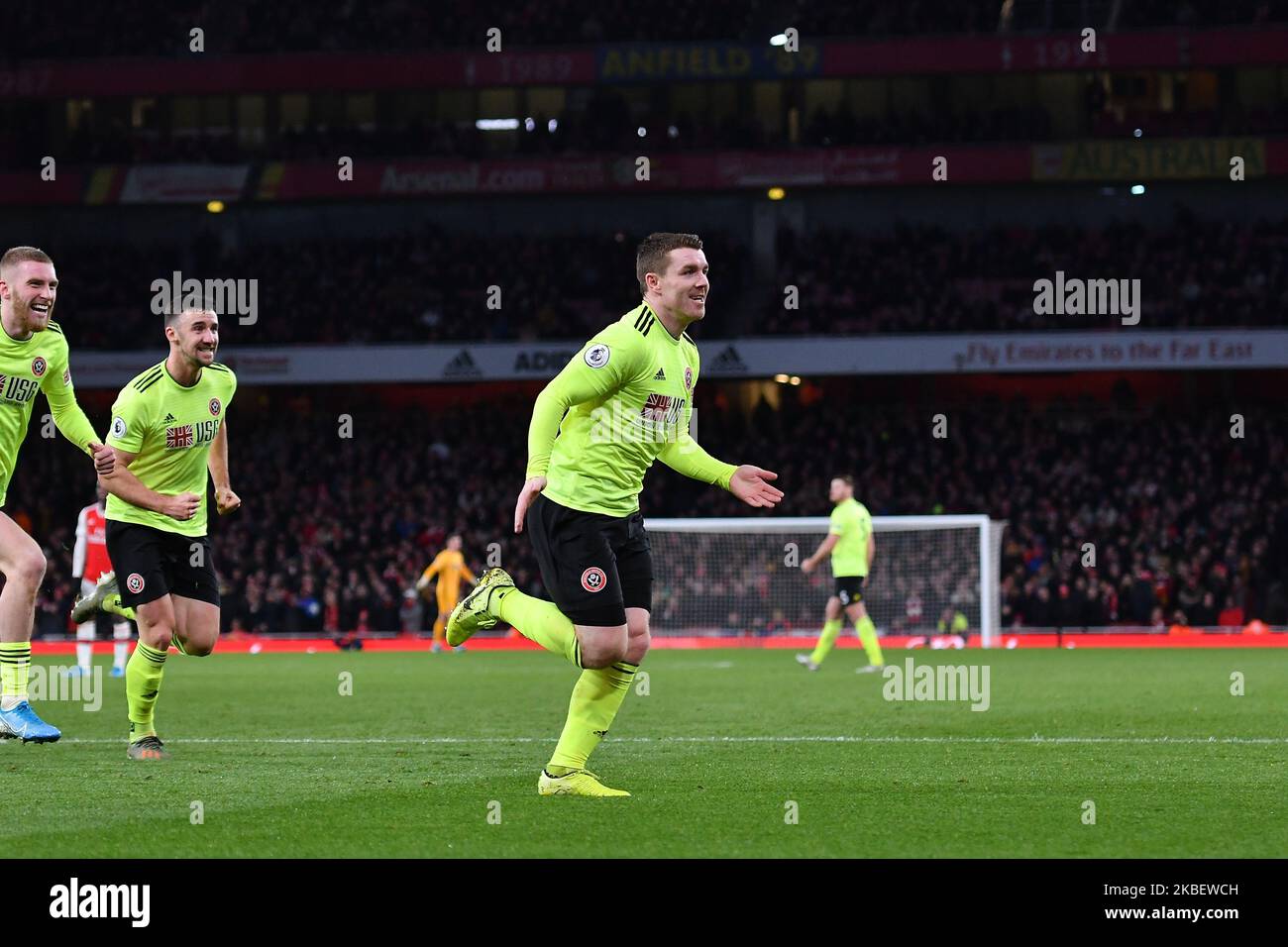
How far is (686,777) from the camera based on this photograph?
864cm

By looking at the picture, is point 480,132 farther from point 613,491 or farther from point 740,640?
point 613,491

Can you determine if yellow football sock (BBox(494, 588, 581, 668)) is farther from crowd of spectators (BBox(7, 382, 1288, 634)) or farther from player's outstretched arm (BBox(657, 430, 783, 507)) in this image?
crowd of spectators (BBox(7, 382, 1288, 634))

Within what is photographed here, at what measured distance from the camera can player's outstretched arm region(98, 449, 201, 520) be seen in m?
9.28

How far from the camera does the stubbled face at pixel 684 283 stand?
789cm

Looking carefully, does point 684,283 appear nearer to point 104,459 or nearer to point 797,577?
point 104,459

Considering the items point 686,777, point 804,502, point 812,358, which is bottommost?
point 686,777

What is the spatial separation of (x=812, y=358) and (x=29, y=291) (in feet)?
92.4

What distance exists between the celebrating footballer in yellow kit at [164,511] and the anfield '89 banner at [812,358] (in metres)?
25.9

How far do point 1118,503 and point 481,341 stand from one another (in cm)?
1412

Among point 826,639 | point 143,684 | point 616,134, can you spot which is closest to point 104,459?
point 143,684

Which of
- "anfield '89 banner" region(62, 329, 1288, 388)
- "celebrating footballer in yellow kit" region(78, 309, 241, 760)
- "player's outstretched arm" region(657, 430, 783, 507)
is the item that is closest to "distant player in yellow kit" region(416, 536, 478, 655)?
"anfield '89 banner" region(62, 329, 1288, 388)

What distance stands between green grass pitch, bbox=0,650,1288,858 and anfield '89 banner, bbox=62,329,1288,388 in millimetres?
19744

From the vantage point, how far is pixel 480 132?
139ft

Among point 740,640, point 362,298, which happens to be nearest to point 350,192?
point 362,298
